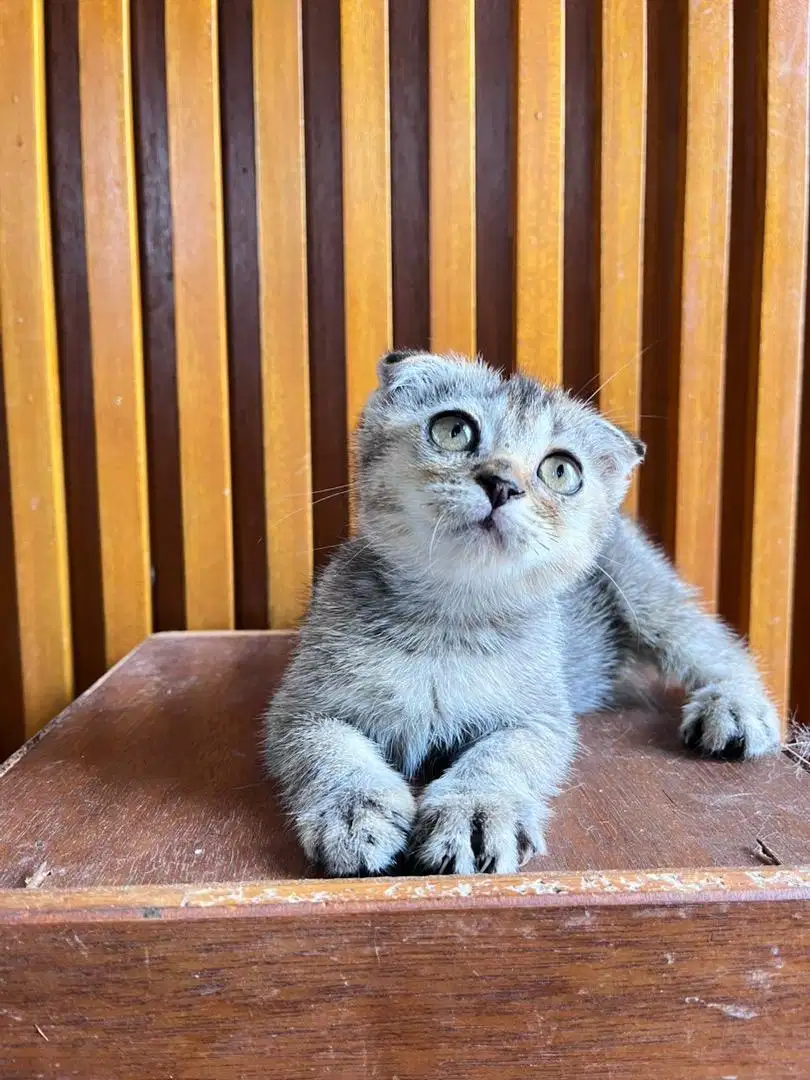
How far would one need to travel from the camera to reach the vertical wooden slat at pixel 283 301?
140 centimetres

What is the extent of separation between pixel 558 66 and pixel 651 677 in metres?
1.11

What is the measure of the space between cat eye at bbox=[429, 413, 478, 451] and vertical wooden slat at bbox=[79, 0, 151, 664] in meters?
0.89

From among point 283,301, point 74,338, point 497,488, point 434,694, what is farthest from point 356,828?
point 74,338

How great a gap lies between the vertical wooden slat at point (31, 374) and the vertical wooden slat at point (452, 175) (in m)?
0.73

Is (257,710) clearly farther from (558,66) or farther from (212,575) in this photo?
(558,66)

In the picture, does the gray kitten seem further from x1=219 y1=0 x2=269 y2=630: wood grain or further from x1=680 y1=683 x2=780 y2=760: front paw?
x1=219 y1=0 x2=269 y2=630: wood grain

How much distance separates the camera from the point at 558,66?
1406 millimetres

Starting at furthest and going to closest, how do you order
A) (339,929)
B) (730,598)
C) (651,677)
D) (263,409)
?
(730,598) < (263,409) < (651,677) < (339,929)

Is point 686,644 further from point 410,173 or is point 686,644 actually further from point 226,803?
point 410,173

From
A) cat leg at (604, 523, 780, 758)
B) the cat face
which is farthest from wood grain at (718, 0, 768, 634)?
the cat face

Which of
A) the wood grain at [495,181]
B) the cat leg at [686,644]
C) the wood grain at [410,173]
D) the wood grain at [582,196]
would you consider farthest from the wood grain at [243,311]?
the cat leg at [686,644]

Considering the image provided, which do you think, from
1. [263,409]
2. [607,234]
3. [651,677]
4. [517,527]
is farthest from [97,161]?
[651,677]

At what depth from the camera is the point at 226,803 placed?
32.1 inches

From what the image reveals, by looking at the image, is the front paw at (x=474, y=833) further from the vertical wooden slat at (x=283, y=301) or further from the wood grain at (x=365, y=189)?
the wood grain at (x=365, y=189)
